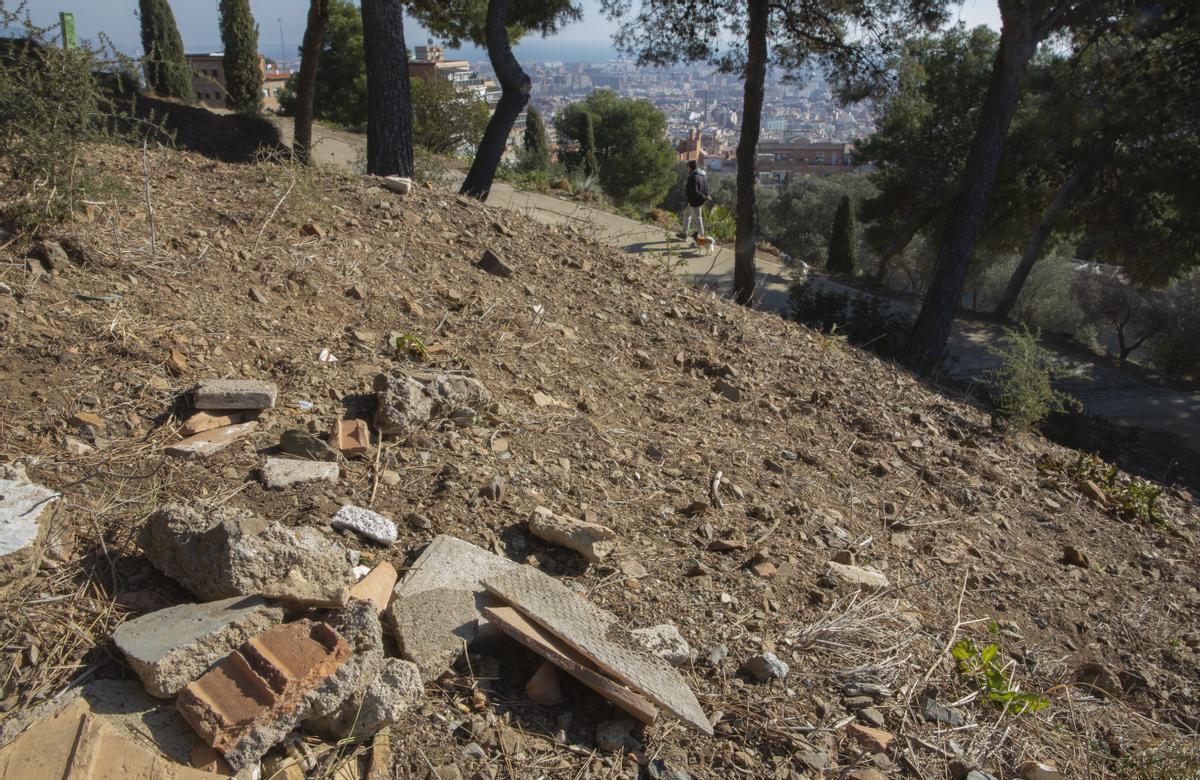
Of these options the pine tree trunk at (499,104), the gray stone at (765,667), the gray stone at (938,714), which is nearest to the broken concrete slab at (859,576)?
the gray stone at (938,714)

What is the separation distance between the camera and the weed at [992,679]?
113 inches

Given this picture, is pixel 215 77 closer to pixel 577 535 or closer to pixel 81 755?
pixel 577 535

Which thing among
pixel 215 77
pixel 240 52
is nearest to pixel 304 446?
pixel 240 52

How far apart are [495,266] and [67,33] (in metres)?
2.54

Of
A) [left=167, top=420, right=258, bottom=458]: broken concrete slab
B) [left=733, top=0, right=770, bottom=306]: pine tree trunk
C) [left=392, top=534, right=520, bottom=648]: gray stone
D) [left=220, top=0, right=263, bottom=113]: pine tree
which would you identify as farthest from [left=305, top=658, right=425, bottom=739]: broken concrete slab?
[left=220, top=0, right=263, bottom=113]: pine tree

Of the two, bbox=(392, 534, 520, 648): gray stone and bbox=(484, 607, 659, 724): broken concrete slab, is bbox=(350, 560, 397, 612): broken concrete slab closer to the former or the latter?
bbox=(392, 534, 520, 648): gray stone

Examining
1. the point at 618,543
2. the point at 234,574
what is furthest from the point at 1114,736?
the point at 234,574

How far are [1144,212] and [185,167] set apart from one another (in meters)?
15.9

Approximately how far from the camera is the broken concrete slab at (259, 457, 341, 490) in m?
2.87

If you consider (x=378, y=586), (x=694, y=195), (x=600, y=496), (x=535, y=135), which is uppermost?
(x=535, y=135)

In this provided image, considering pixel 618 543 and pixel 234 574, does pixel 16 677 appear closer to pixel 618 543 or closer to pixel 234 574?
pixel 234 574

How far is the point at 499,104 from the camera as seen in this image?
8836mm

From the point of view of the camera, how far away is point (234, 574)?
2182 millimetres

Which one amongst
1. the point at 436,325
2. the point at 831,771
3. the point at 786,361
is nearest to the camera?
the point at 831,771
